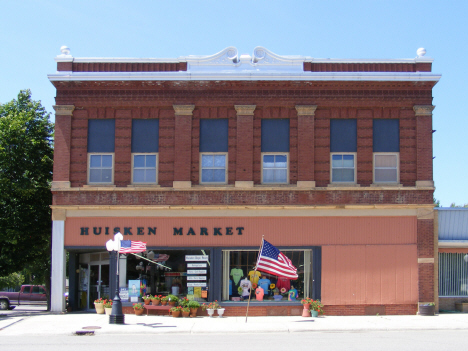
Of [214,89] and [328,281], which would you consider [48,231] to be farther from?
[328,281]

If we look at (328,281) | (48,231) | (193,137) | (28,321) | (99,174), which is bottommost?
(28,321)

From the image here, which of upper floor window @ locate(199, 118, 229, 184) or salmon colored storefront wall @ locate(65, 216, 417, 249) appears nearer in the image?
salmon colored storefront wall @ locate(65, 216, 417, 249)

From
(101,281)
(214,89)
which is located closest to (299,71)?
(214,89)

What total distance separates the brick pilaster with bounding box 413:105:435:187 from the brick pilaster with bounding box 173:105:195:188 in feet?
29.9

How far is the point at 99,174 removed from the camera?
74.5 feet

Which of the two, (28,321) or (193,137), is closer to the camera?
(28,321)

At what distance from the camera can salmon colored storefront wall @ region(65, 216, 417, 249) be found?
22078 millimetres

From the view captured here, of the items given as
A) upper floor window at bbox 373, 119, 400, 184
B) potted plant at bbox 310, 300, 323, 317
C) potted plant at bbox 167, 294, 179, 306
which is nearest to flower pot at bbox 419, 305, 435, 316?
potted plant at bbox 310, 300, 323, 317

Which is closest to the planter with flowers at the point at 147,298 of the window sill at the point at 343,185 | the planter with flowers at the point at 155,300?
the planter with flowers at the point at 155,300

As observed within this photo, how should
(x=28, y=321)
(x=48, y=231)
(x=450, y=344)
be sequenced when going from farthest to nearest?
(x=48, y=231) → (x=28, y=321) → (x=450, y=344)

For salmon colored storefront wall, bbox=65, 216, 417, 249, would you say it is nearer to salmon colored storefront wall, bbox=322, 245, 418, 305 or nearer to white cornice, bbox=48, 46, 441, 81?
salmon colored storefront wall, bbox=322, 245, 418, 305

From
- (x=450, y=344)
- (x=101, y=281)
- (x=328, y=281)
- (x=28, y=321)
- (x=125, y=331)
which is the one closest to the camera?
(x=450, y=344)

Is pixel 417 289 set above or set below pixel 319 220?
below

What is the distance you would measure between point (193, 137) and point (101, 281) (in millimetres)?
7162
